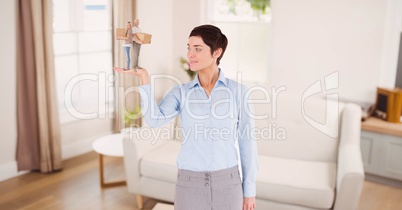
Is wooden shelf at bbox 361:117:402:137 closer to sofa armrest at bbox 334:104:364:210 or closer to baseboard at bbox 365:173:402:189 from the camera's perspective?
baseboard at bbox 365:173:402:189

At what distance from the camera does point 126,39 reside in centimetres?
154

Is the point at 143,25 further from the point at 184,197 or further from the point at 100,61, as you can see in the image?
the point at 184,197

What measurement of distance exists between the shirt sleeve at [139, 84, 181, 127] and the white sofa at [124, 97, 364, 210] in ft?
4.82

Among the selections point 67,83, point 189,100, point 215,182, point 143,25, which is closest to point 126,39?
point 189,100

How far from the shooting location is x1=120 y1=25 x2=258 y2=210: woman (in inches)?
64.2

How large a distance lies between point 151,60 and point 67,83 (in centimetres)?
109

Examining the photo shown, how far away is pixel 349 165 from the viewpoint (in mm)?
2781

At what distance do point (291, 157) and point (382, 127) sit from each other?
1010mm

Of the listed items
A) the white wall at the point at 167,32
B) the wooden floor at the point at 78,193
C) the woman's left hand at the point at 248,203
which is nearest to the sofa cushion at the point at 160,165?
the wooden floor at the point at 78,193

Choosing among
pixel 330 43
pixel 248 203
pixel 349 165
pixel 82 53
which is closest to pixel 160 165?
pixel 349 165

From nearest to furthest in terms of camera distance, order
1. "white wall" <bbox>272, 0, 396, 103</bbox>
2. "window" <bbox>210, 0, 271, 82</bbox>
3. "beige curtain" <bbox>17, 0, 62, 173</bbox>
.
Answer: "beige curtain" <bbox>17, 0, 62, 173</bbox> < "white wall" <bbox>272, 0, 396, 103</bbox> < "window" <bbox>210, 0, 271, 82</bbox>

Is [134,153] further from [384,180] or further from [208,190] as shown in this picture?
[384,180]

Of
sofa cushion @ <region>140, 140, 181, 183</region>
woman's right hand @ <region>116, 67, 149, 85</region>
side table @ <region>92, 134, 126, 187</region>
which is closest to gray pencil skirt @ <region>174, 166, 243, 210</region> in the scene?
woman's right hand @ <region>116, 67, 149, 85</region>

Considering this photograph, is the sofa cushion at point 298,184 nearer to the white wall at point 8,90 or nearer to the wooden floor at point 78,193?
the wooden floor at point 78,193
